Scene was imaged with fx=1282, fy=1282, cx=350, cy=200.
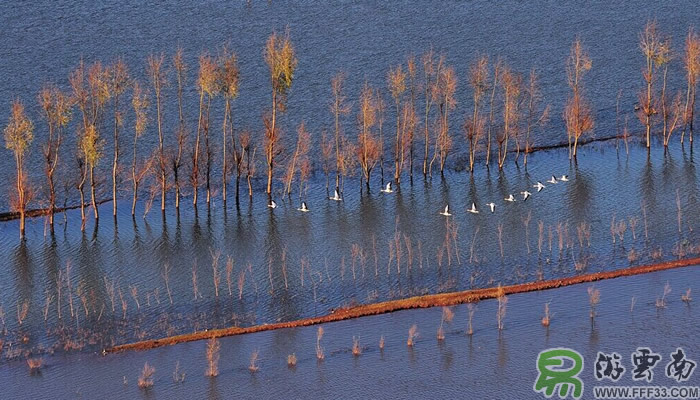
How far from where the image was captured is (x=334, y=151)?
97.9m

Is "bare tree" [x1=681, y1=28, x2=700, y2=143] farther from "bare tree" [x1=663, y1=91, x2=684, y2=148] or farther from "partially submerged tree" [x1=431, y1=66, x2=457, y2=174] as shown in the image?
"partially submerged tree" [x1=431, y1=66, x2=457, y2=174]

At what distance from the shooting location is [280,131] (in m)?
104

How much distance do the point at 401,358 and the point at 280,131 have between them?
43342 mm

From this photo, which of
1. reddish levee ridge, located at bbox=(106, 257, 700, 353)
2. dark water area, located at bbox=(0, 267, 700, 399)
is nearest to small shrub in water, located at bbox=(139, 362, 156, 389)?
dark water area, located at bbox=(0, 267, 700, 399)

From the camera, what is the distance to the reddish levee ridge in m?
66.8

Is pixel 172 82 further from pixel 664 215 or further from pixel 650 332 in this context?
pixel 650 332

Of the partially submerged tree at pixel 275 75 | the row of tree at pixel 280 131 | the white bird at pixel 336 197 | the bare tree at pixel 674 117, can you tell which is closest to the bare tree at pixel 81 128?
the row of tree at pixel 280 131

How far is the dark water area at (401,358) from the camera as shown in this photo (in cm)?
6116

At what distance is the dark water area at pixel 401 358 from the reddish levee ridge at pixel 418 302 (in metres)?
0.59

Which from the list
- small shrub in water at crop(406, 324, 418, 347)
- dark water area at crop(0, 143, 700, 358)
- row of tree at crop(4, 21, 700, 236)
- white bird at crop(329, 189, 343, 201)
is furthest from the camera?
white bird at crop(329, 189, 343, 201)

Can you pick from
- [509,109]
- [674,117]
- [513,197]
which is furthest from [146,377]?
[674,117]

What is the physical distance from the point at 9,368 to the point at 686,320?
1366 inches

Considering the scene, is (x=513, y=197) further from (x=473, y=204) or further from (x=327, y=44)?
(x=327, y=44)

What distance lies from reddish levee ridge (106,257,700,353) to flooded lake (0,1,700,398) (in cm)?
70
